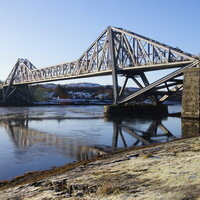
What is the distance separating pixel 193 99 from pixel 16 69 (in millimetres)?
100176

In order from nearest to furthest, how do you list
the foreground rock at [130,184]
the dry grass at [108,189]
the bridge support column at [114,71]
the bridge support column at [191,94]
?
1. the foreground rock at [130,184]
2. the dry grass at [108,189]
3. the bridge support column at [191,94]
4. the bridge support column at [114,71]

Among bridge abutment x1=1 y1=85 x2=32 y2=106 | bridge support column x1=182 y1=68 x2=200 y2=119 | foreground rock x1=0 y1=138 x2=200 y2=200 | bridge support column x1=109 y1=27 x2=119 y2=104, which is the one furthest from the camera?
bridge abutment x1=1 y1=85 x2=32 y2=106

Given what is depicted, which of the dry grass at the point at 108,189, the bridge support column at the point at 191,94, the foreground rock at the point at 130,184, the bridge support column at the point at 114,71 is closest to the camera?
the foreground rock at the point at 130,184

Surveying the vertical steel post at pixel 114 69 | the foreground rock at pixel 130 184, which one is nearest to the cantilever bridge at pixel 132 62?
the vertical steel post at pixel 114 69

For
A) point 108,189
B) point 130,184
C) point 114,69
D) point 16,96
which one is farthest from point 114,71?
point 16,96

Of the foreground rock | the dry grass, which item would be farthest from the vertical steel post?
the dry grass

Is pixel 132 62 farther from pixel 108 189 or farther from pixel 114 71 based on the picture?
pixel 108 189

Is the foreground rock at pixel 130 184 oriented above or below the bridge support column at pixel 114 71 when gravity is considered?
below

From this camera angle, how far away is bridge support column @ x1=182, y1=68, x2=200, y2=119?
32781mm

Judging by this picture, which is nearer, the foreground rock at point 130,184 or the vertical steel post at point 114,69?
the foreground rock at point 130,184

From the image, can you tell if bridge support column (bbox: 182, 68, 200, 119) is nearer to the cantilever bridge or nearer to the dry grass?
the cantilever bridge

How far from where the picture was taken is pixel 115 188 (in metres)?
6.61

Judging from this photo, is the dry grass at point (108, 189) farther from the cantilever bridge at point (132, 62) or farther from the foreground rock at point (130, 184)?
the cantilever bridge at point (132, 62)

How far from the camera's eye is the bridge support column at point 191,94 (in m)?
32.8
